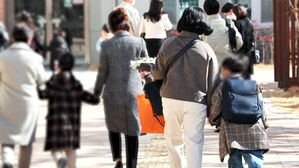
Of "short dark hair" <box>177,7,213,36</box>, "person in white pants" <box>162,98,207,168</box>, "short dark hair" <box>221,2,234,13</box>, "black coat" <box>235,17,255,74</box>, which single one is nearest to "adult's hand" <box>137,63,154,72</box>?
"person in white pants" <box>162,98,207,168</box>

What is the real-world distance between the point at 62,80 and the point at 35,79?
134 mm

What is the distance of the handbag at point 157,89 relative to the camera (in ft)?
19.0

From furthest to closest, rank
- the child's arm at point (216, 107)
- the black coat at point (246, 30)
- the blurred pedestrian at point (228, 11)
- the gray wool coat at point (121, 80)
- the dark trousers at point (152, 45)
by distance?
the dark trousers at point (152, 45) → the blurred pedestrian at point (228, 11) → the black coat at point (246, 30) → the child's arm at point (216, 107) → the gray wool coat at point (121, 80)

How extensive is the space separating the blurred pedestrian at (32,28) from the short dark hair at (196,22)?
349 cm

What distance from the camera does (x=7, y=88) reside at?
244cm

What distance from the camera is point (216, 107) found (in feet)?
18.9

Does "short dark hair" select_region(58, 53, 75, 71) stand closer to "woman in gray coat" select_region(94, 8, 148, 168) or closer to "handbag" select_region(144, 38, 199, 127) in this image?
"woman in gray coat" select_region(94, 8, 148, 168)

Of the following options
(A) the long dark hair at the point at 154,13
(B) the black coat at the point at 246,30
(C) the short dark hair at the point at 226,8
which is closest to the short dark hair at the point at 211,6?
(B) the black coat at the point at 246,30

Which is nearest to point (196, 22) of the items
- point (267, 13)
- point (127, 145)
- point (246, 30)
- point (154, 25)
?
point (127, 145)

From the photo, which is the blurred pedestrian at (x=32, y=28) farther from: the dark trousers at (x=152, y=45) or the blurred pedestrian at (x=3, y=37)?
the dark trousers at (x=152, y=45)

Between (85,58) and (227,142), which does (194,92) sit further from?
(85,58)

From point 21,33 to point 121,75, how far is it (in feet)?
10.9

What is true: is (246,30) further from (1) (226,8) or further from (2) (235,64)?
(2) (235,64)

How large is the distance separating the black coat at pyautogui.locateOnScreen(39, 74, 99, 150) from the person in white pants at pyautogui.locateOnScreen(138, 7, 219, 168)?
3.39 m
